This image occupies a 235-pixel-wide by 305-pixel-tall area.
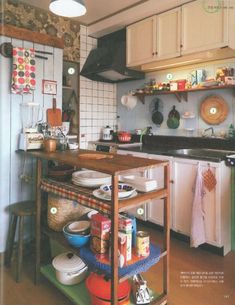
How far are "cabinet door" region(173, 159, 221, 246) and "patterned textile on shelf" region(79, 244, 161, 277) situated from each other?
0.89 metres

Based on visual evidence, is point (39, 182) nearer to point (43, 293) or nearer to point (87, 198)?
point (87, 198)

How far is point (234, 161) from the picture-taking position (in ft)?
6.98

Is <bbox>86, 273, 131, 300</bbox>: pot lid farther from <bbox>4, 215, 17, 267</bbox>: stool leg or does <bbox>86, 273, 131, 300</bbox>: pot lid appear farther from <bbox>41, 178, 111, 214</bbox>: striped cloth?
<bbox>4, 215, 17, 267</bbox>: stool leg

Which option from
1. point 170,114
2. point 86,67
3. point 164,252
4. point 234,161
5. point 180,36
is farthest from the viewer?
point 86,67

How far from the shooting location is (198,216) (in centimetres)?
220

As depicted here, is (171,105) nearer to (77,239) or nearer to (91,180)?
(91,180)

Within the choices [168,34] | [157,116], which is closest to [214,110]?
[157,116]

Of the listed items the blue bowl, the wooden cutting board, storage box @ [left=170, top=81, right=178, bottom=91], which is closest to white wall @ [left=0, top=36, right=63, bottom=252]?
the wooden cutting board

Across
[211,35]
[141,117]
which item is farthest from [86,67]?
[211,35]

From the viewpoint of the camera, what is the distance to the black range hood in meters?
3.17

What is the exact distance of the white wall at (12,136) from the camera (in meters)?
2.05

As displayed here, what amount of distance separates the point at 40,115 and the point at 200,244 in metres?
1.77

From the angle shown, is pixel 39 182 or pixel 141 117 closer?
pixel 39 182

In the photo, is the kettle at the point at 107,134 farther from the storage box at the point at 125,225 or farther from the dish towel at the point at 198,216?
the storage box at the point at 125,225
